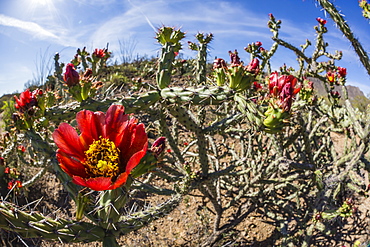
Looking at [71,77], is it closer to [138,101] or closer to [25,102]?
[25,102]

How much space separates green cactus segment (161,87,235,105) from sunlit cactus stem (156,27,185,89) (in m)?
0.17

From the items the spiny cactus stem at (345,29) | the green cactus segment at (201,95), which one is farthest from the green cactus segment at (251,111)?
the spiny cactus stem at (345,29)

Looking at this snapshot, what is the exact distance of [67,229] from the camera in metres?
1.16

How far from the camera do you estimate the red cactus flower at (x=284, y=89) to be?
1.52 m

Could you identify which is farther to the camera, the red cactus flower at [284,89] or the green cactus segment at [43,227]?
the red cactus flower at [284,89]

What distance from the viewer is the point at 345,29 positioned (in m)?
2.41

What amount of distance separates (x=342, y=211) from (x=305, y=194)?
42.2 inches

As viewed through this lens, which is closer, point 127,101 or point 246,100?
point 246,100

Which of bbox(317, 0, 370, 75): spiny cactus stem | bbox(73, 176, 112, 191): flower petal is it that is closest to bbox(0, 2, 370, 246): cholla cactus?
bbox(73, 176, 112, 191): flower petal

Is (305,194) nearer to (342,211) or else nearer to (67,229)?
(342,211)

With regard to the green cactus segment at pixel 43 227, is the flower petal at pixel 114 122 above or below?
above

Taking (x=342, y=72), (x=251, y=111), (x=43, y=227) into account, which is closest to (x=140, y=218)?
(x=43, y=227)

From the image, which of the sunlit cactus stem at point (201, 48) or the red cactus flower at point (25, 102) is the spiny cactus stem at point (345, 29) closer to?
the sunlit cactus stem at point (201, 48)

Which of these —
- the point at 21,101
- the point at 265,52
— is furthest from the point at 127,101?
the point at 265,52
